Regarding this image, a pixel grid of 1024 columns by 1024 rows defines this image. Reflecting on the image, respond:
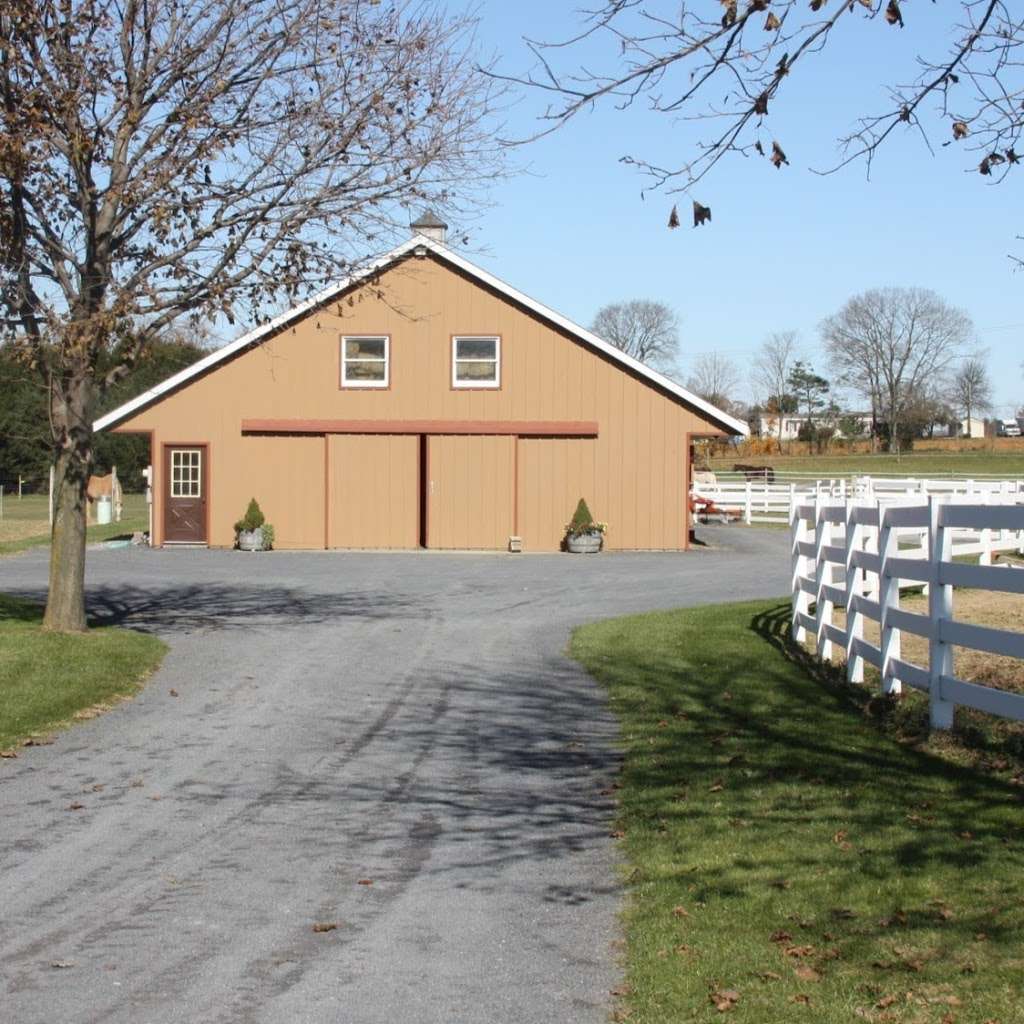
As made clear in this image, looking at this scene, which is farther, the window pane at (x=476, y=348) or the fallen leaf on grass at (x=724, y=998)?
the window pane at (x=476, y=348)

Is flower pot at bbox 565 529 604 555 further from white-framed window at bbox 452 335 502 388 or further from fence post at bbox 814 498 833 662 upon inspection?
fence post at bbox 814 498 833 662

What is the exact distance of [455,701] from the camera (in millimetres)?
13047

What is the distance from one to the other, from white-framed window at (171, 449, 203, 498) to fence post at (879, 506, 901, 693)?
82.6ft

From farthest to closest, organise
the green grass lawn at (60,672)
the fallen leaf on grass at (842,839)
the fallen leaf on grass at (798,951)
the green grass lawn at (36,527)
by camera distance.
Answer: the green grass lawn at (36,527), the green grass lawn at (60,672), the fallen leaf on grass at (842,839), the fallen leaf on grass at (798,951)

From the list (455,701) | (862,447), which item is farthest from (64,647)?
(862,447)

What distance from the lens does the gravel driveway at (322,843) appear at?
5.55m

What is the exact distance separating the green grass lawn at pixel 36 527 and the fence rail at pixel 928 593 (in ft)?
75.7

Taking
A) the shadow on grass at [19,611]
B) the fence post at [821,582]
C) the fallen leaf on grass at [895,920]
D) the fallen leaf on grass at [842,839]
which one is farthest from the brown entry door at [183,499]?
the fallen leaf on grass at [895,920]

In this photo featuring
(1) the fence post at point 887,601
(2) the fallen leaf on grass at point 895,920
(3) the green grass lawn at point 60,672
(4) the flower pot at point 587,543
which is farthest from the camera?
(4) the flower pot at point 587,543

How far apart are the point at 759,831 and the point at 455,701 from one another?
5584mm

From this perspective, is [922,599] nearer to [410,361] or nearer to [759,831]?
[759,831]

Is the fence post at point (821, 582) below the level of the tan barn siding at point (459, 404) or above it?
below

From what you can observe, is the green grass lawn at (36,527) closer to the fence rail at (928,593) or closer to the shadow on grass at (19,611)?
the shadow on grass at (19,611)

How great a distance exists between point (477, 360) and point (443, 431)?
5.95 ft
